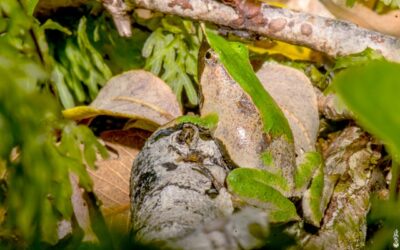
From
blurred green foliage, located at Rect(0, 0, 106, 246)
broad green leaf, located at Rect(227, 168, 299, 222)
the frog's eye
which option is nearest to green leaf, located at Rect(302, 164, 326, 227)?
broad green leaf, located at Rect(227, 168, 299, 222)

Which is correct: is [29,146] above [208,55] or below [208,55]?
above

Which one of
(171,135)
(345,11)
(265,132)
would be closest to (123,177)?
(171,135)

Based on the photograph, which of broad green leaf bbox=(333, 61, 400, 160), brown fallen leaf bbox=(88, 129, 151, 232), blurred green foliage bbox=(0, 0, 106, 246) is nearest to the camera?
broad green leaf bbox=(333, 61, 400, 160)

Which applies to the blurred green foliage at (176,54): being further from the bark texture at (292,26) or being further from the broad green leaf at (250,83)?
the broad green leaf at (250,83)

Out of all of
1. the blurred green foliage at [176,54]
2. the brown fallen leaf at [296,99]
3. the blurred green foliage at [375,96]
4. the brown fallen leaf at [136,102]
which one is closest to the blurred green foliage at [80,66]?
the brown fallen leaf at [136,102]

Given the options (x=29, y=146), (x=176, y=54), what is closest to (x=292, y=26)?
(x=176, y=54)

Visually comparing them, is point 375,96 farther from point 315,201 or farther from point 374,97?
point 315,201

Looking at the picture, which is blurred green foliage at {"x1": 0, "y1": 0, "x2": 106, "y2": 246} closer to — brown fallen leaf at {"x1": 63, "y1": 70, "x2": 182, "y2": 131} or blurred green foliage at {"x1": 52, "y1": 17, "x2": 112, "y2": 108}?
brown fallen leaf at {"x1": 63, "y1": 70, "x2": 182, "y2": 131}
